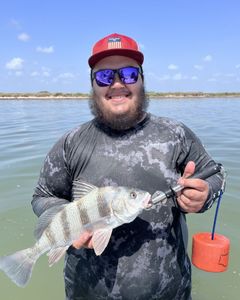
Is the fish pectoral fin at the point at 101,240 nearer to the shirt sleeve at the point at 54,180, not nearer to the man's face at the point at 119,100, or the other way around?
the shirt sleeve at the point at 54,180

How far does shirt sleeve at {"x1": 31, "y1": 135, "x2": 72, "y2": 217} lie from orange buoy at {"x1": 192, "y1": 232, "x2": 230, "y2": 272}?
1.38 metres

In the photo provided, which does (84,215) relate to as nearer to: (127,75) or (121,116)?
(121,116)

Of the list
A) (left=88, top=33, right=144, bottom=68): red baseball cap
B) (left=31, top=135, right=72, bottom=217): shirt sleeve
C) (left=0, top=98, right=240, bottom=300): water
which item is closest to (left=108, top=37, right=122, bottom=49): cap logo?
(left=88, top=33, right=144, bottom=68): red baseball cap

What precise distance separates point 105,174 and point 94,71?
102 cm

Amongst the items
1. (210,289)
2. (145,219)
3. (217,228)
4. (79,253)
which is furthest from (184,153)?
(217,228)

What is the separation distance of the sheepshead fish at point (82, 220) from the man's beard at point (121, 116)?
682 millimetres

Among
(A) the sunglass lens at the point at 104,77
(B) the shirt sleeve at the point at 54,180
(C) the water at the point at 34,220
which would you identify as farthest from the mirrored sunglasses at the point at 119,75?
(C) the water at the point at 34,220

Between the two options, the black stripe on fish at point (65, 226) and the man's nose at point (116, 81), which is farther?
the man's nose at point (116, 81)

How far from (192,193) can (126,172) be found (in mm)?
717

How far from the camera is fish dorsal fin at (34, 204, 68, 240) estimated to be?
325cm

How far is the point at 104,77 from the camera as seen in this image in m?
3.56

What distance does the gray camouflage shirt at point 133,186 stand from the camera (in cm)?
339

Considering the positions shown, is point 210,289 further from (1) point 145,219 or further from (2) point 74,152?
(2) point 74,152

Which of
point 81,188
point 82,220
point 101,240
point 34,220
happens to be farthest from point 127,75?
point 34,220
